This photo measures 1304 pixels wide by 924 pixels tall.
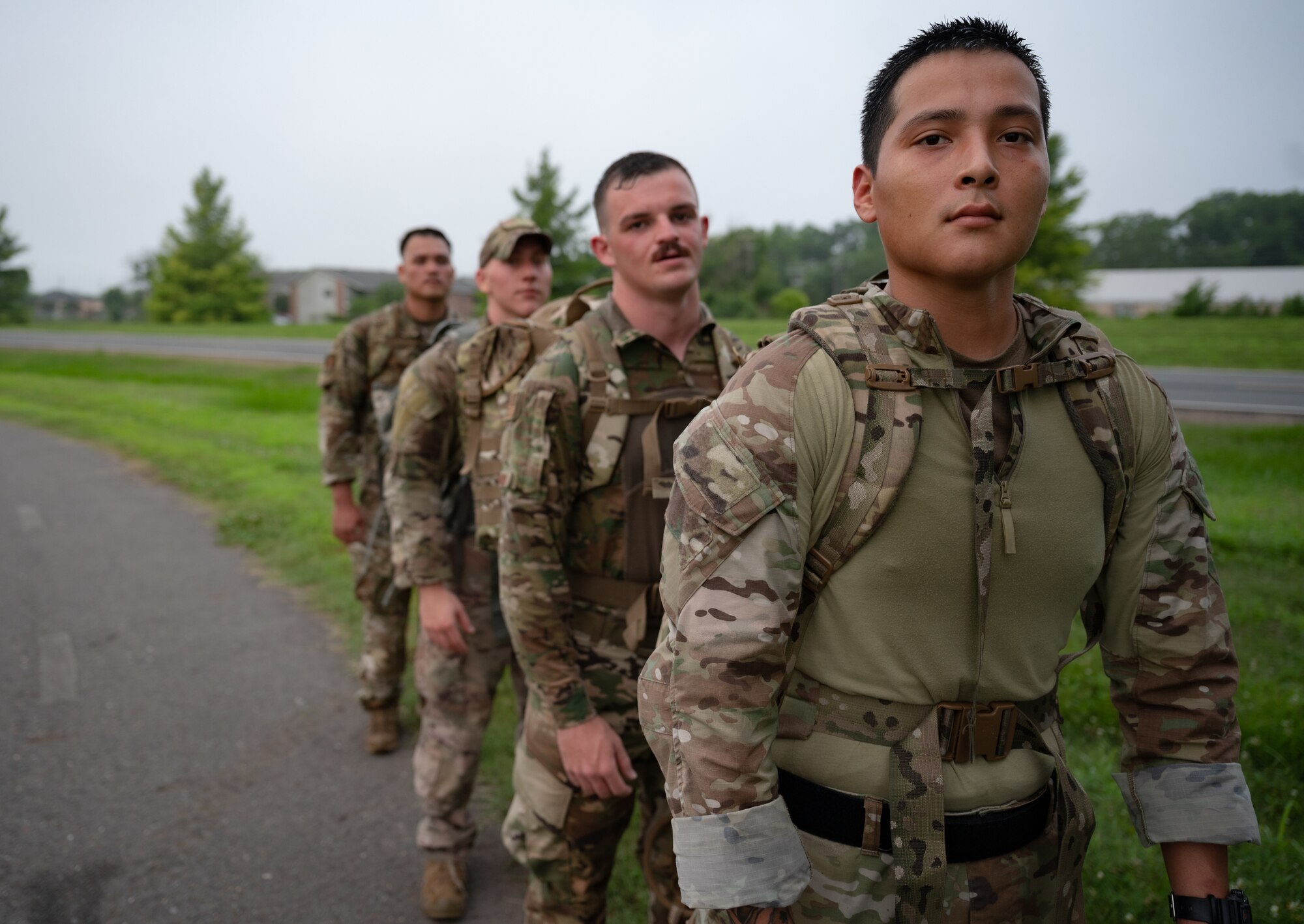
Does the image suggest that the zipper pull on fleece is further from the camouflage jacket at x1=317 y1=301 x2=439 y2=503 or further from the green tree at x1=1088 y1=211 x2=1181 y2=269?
the green tree at x1=1088 y1=211 x2=1181 y2=269

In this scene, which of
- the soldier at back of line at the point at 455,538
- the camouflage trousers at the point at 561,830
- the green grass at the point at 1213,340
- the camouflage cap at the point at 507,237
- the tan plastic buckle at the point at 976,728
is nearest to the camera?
the tan plastic buckle at the point at 976,728

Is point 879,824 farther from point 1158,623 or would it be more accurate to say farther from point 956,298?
point 956,298

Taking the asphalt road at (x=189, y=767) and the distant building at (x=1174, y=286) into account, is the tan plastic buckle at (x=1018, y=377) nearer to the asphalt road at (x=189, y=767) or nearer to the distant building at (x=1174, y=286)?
the asphalt road at (x=189, y=767)

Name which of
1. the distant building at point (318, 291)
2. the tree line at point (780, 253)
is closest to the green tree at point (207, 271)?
the tree line at point (780, 253)

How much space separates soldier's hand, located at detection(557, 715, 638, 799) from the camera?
2551 millimetres

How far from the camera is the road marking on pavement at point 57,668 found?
208 inches

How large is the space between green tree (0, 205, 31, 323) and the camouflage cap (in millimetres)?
61681

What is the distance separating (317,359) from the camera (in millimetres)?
25203

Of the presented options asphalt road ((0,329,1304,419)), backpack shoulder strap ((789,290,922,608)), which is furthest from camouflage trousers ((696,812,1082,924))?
asphalt road ((0,329,1304,419))

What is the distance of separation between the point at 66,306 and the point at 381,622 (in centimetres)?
12813

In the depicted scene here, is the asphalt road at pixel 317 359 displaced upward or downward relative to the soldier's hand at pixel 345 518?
upward

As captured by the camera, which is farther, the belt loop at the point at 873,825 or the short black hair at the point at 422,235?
the short black hair at the point at 422,235

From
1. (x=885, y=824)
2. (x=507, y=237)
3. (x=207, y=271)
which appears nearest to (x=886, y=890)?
(x=885, y=824)

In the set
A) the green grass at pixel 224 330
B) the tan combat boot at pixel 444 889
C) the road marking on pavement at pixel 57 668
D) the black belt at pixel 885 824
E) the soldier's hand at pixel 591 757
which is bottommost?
the tan combat boot at pixel 444 889
